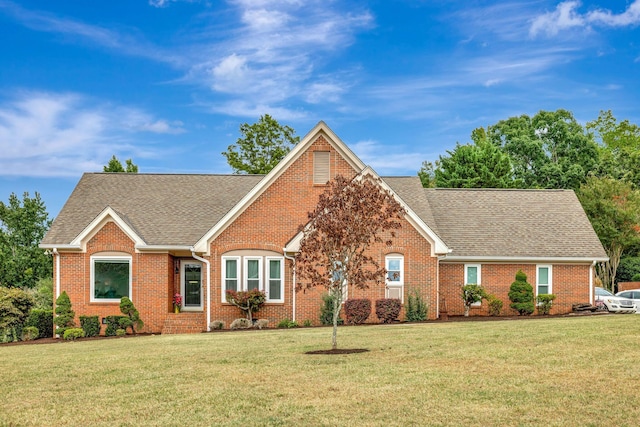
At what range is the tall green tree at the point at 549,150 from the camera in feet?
213

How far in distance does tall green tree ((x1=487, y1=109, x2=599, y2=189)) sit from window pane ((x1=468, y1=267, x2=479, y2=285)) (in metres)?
31.5

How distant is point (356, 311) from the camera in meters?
30.9

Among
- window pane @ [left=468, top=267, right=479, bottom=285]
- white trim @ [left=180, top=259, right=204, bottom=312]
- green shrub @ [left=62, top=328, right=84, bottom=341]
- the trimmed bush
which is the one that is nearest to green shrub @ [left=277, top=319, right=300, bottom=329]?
the trimmed bush

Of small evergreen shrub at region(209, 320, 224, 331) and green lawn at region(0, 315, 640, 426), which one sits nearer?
green lawn at region(0, 315, 640, 426)

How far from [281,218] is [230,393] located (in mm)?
18247

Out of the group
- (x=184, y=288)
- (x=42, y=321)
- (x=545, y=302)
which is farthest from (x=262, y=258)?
(x=545, y=302)

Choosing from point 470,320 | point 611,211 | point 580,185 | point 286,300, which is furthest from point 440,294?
point 580,185

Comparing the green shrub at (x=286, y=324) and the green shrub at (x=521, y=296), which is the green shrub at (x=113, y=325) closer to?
the green shrub at (x=286, y=324)

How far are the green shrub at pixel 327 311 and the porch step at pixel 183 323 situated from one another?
497 cm

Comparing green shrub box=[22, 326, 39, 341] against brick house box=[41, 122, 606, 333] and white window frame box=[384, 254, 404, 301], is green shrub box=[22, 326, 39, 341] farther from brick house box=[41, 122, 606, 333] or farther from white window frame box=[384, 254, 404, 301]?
white window frame box=[384, 254, 404, 301]

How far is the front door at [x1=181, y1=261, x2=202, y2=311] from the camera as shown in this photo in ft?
113

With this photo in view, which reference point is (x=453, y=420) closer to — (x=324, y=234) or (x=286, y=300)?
(x=324, y=234)

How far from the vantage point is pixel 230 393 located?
14.1 m

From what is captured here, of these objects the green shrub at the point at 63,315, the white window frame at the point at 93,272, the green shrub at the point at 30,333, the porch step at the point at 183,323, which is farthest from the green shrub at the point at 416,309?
the green shrub at the point at 30,333
